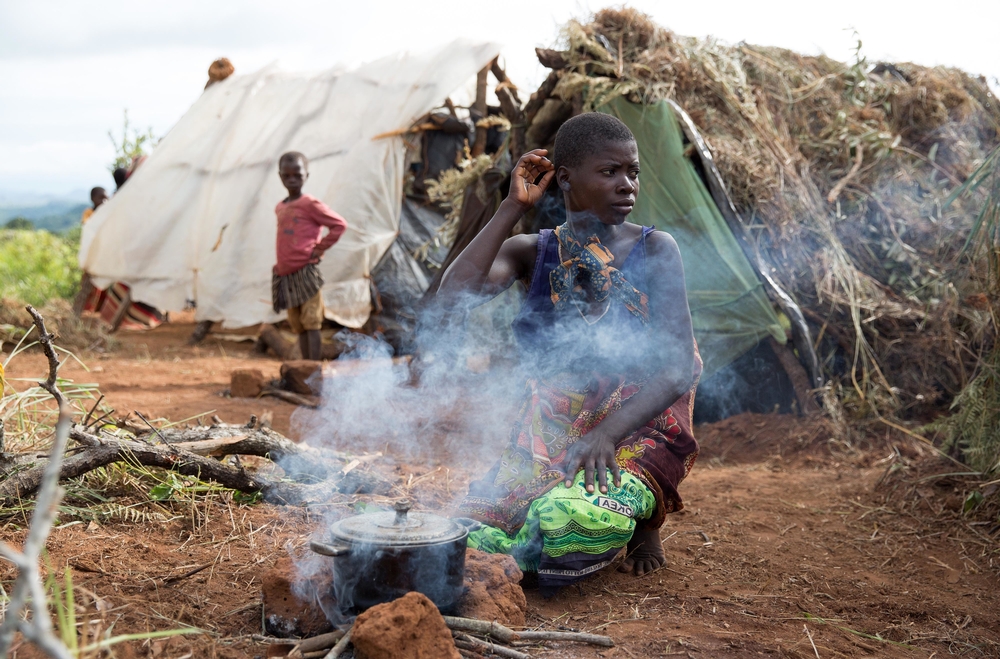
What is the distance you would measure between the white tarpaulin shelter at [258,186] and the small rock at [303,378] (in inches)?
74.7

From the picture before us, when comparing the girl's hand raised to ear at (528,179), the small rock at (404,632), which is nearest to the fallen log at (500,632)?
the small rock at (404,632)

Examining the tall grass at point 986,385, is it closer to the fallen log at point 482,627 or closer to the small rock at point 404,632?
the fallen log at point 482,627

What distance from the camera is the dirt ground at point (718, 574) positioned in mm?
1932

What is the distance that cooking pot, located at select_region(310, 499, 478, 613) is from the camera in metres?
1.76

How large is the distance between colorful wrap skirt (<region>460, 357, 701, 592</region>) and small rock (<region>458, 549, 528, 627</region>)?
19 centimetres

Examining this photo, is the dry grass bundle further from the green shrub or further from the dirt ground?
the green shrub

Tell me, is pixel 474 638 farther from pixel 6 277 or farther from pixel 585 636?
pixel 6 277

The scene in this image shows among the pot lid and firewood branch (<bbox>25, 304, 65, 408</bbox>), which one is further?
firewood branch (<bbox>25, 304, 65, 408</bbox>)

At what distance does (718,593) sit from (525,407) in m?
0.81

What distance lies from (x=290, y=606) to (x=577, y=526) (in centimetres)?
79

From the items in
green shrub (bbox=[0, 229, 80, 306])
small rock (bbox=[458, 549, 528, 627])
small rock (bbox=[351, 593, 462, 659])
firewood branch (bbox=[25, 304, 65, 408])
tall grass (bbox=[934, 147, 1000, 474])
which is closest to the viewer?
small rock (bbox=[351, 593, 462, 659])

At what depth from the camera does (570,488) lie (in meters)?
2.24

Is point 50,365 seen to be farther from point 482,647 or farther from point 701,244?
point 701,244

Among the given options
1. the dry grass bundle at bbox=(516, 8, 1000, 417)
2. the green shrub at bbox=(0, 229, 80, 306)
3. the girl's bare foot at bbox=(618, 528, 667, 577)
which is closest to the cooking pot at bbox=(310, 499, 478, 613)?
the girl's bare foot at bbox=(618, 528, 667, 577)
